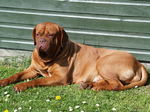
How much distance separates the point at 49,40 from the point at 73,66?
697 millimetres

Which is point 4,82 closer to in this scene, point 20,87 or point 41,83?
point 20,87

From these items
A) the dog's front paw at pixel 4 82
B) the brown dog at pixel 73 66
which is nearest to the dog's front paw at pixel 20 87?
the brown dog at pixel 73 66

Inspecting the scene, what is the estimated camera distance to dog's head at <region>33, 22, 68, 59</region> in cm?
584

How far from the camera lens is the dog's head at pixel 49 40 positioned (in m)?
5.84

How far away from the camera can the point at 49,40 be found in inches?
231

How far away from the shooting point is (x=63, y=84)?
612 centimetres

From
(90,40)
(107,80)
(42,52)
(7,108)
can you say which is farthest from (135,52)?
(7,108)

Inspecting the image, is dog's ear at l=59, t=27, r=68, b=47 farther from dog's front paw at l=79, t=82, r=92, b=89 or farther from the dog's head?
dog's front paw at l=79, t=82, r=92, b=89

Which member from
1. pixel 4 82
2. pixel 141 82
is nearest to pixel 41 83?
pixel 4 82

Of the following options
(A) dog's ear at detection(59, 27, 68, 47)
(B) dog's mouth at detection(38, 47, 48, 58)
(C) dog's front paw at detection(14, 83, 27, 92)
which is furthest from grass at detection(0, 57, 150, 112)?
(A) dog's ear at detection(59, 27, 68, 47)

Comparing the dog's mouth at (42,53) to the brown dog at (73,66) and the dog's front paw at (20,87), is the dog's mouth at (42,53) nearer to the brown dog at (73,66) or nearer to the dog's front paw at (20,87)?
the brown dog at (73,66)

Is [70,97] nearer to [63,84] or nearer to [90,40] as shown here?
[63,84]

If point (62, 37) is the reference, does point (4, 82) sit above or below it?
below

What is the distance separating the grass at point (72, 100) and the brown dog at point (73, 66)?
15cm
